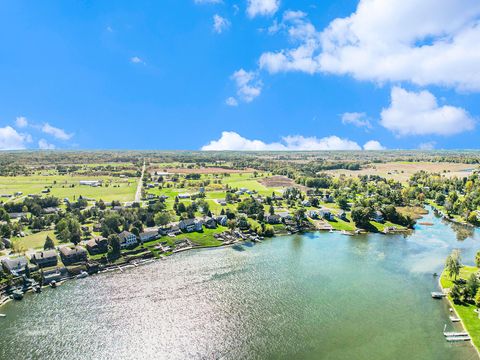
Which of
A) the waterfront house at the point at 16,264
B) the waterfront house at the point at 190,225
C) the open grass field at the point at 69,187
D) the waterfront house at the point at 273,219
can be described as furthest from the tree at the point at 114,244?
the open grass field at the point at 69,187

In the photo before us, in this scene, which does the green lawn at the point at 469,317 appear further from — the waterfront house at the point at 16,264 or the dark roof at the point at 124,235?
the waterfront house at the point at 16,264

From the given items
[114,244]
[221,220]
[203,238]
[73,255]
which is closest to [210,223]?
[221,220]

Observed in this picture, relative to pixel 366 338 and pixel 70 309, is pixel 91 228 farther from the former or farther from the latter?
pixel 366 338

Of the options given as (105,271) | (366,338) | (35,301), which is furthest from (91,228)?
(366,338)

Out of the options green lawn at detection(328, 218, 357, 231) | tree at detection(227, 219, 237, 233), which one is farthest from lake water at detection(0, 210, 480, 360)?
green lawn at detection(328, 218, 357, 231)

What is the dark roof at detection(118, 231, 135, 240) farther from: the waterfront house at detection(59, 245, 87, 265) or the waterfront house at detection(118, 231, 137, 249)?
the waterfront house at detection(59, 245, 87, 265)

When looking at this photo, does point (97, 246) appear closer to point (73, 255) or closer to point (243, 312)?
point (73, 255)
